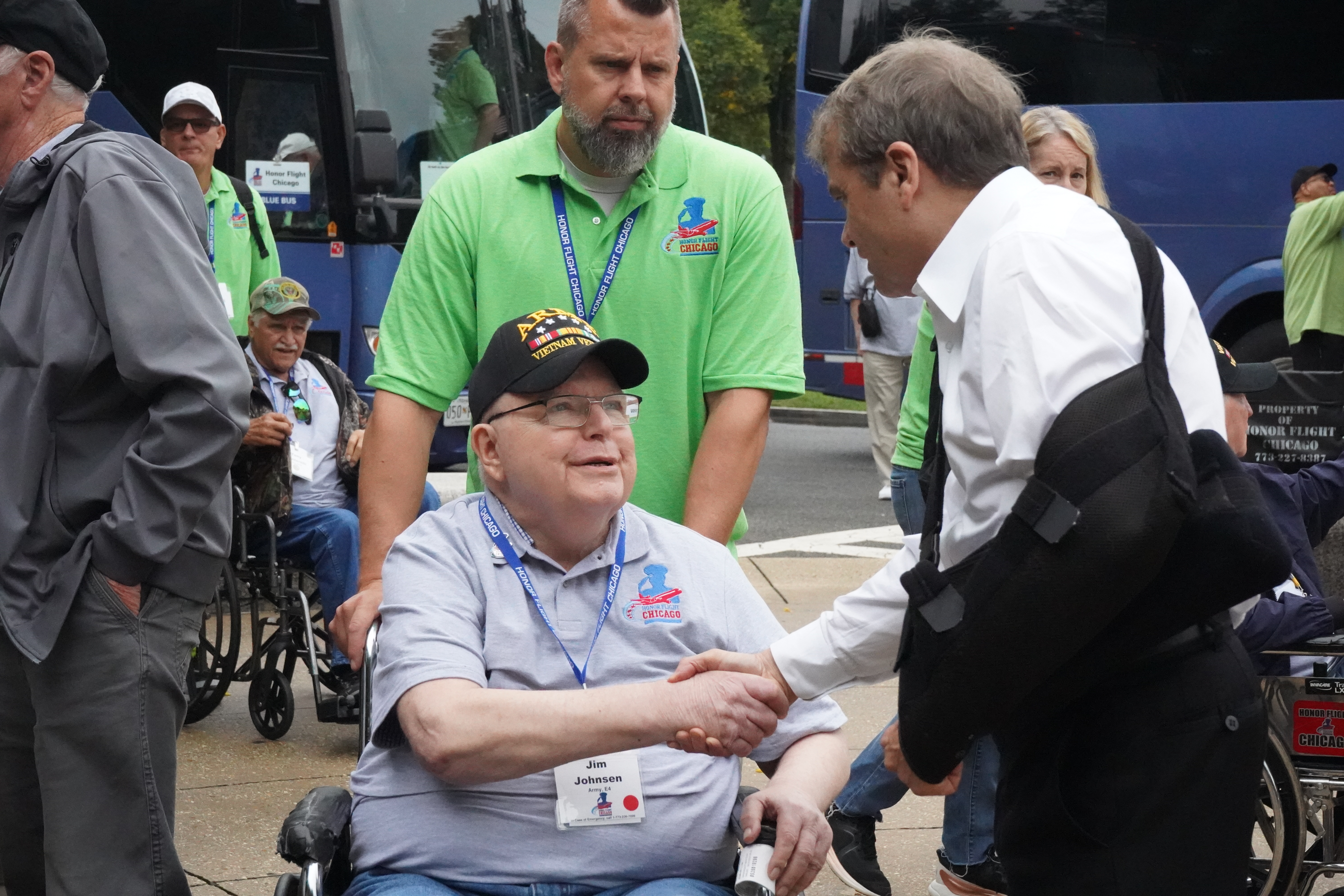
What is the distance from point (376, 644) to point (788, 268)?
4.14 ft

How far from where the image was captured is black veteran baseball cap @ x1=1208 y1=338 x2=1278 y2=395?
4148 mm

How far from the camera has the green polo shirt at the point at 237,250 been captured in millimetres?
8094

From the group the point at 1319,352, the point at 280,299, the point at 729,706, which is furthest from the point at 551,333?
the point at 1319,352

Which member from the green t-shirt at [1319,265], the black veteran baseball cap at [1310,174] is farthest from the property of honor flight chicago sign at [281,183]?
the black veteran baseball cap at [1310,174]

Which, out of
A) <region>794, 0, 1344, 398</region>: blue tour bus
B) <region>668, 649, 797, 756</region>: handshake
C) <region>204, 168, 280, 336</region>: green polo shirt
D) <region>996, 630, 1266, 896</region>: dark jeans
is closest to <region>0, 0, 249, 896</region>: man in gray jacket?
<region>668, 649, 797, 756</region>: handshake

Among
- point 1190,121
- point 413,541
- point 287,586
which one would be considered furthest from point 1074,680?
point 1190,121

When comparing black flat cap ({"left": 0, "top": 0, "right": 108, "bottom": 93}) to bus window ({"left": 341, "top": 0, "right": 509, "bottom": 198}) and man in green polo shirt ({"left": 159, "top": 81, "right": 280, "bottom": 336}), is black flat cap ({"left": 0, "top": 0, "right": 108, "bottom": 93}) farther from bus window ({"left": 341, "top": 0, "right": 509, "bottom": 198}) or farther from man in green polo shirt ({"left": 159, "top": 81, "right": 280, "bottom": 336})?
bus window ({"left": 341, "top": 0, "right": 509, "bottom": 198})

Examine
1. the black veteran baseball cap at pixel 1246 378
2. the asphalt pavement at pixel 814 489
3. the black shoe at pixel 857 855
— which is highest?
the black veteran baseball cap at pixel 1246 378

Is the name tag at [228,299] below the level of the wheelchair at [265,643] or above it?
above

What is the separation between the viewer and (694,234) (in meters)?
3.55

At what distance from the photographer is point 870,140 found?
2.40m

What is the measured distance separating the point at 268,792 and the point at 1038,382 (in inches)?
156

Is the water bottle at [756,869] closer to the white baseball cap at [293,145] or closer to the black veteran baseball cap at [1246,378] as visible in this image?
the black veteran baseball cap at [1246,378]

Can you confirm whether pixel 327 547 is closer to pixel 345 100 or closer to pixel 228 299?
pixel 228 299
